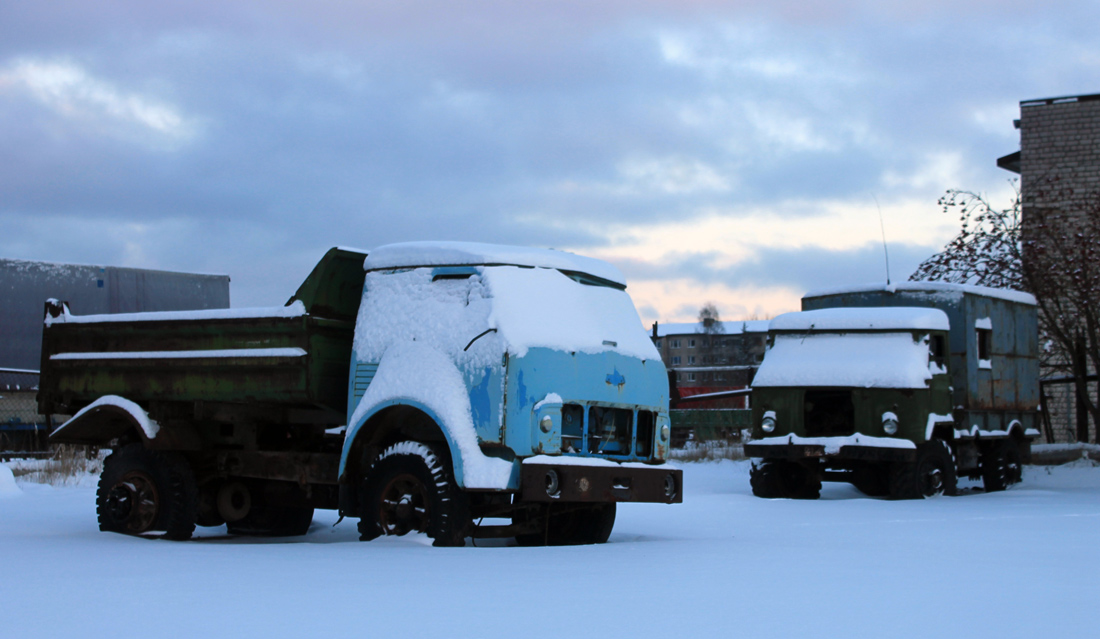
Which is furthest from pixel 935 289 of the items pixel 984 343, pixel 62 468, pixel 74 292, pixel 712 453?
pixel 74 292

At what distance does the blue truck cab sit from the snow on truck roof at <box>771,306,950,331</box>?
690 centimetres

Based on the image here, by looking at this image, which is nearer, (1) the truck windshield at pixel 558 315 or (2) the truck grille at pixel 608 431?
(1) the truck windshield at pixel 558 315

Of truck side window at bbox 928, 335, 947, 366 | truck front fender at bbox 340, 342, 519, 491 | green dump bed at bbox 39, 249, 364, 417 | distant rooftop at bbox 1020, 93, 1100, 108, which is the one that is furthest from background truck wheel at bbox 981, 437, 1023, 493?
distant rooftop at bbox 1020, 93, 1100, 108

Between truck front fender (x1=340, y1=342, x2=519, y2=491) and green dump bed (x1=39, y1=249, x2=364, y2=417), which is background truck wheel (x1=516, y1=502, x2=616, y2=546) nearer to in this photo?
truck front fender (x1=340, y1=342, x2=519, y2=491)

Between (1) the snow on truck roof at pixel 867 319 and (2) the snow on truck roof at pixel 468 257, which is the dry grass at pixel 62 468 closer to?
(2) the snow on truck roof at pixel 468 257

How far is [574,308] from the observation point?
27.2 feet

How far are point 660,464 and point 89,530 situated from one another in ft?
15.7

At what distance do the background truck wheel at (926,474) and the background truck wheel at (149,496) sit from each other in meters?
8.72

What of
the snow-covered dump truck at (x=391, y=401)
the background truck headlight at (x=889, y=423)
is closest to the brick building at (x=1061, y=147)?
the background truck headlight at (x=889, y=423)

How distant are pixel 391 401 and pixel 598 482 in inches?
59.3

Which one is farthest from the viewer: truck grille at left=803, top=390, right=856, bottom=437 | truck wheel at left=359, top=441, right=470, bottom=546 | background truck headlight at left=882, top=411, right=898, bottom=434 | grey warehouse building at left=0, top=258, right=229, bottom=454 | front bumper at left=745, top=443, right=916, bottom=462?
grey warehouse building at left=0, top=258, right=229, bottom=454

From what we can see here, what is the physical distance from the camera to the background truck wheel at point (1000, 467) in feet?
55.4

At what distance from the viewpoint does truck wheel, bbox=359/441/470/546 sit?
25.0 ft

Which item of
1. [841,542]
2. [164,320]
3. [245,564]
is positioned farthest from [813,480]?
[245,564]
